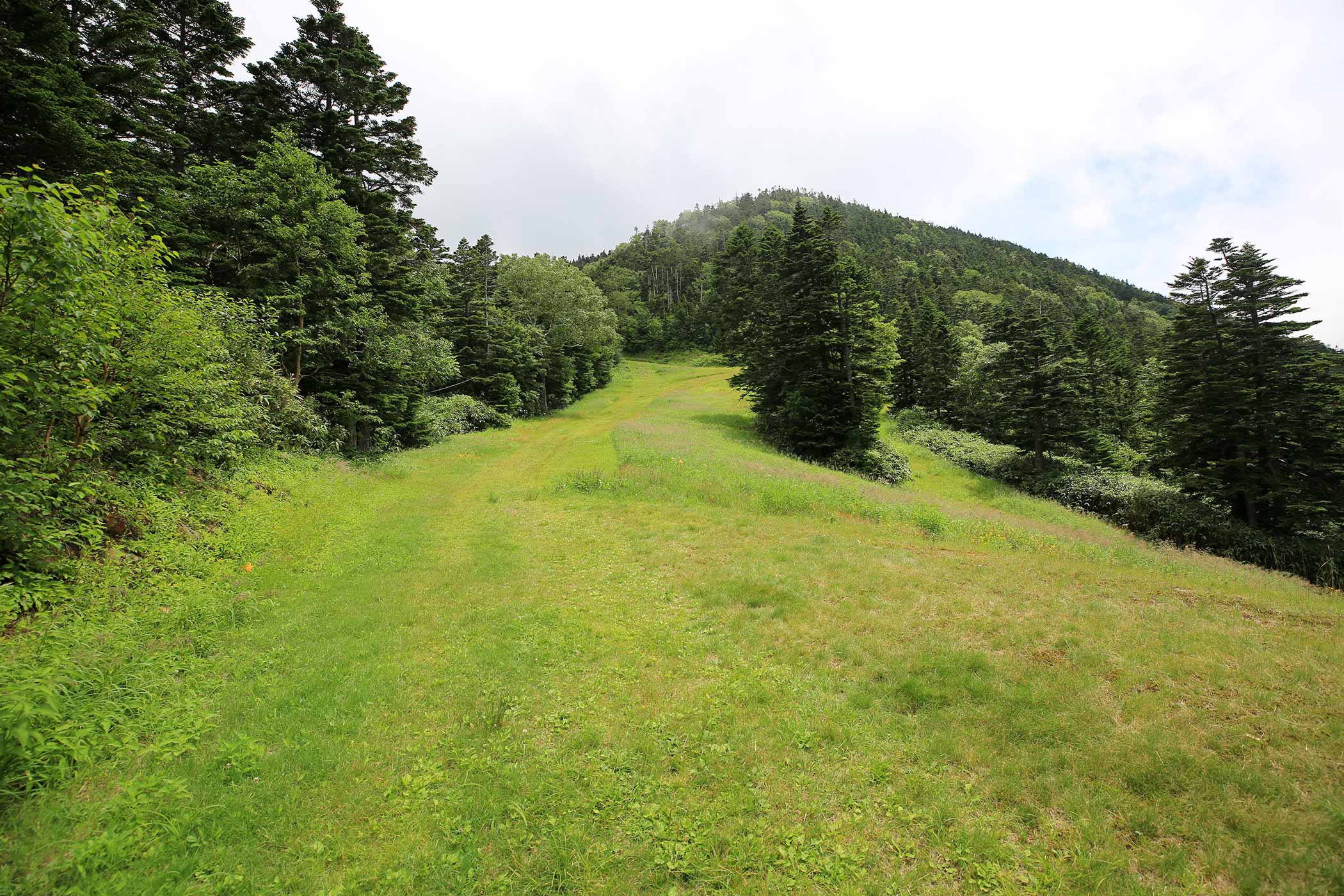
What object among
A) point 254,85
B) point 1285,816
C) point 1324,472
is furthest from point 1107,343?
point 254,85

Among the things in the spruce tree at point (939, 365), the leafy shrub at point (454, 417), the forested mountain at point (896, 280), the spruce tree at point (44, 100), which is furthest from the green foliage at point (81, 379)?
the spruce tree at point (939, 365)

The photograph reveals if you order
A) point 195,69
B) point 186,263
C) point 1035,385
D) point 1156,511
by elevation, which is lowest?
point 1156,511

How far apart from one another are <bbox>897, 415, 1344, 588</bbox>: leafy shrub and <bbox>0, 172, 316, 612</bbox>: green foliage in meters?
31.0

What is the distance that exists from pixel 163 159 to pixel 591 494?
19347 millimetres

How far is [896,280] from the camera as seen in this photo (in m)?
97.6

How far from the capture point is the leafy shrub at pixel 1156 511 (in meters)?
22.6

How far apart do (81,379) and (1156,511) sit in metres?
41.5

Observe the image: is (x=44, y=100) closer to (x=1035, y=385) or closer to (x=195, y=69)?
(x=195, y=69)

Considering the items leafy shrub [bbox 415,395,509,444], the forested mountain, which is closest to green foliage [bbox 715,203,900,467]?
the forested mountain

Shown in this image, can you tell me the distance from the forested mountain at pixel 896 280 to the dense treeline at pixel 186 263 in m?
31.8

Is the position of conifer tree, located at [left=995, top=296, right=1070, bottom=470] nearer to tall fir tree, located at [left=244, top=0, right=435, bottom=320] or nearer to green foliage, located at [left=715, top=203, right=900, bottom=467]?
green foliage, located at [left=715, top=203, right=900, bottom=467]

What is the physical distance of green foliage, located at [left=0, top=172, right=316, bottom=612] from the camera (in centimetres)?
582

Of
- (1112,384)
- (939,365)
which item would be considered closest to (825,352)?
(939,365)

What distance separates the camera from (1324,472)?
23.0m
